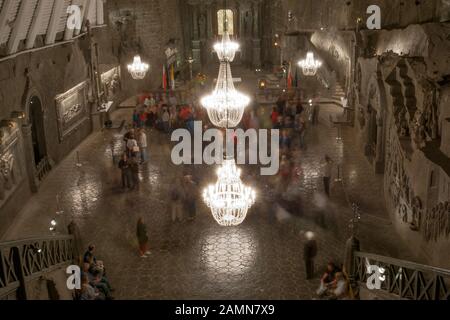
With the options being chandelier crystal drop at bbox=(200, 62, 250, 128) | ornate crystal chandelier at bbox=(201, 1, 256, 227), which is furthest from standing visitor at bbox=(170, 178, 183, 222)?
ornate crystal chandelier at bbox=(201, 1, 256, 227)

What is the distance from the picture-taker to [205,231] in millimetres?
11961

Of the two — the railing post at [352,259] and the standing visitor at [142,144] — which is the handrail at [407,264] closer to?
the railing post at [352,259]

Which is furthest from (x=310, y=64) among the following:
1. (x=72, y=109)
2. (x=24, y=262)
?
(x=24, y=262)

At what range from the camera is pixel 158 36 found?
27.7m

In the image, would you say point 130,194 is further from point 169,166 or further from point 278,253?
point 278,253

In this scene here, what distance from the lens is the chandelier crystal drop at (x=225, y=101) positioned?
889 centimetres

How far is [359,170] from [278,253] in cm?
558

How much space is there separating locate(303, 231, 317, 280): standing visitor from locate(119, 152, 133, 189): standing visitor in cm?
608

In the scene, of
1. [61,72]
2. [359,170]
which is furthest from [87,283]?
[61,72]

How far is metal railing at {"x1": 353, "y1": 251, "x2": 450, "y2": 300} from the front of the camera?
7.20 m

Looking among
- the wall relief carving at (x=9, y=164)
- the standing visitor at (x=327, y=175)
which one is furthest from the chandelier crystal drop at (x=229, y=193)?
the wall relief carving at (x=9, y=164)

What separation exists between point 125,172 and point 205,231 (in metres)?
3.47

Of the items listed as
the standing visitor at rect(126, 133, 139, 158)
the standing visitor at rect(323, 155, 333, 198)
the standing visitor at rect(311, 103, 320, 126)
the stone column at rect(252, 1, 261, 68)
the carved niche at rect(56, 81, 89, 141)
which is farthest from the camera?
the stone column at rect(252, 1, 261, 68)

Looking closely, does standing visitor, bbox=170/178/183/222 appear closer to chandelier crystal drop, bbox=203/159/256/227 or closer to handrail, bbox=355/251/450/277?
chandelier crystal drop, bbox=203/159/256/227
